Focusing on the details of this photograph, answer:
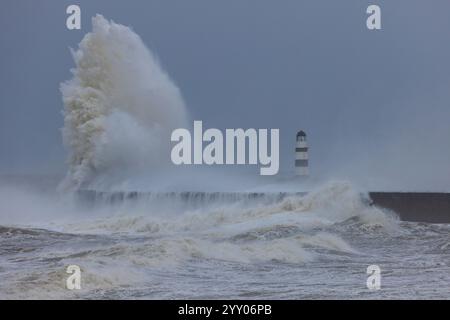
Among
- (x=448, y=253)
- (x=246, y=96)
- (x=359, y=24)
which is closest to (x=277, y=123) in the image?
(x=246, y=96)

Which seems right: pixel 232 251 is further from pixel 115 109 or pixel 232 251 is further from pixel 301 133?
pixel 115 109

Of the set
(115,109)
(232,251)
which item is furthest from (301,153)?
(115,109)

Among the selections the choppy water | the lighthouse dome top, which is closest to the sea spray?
the choppy water

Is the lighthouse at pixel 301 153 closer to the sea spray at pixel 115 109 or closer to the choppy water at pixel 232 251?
the choppy water at pixel 232 251
